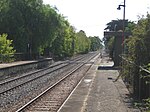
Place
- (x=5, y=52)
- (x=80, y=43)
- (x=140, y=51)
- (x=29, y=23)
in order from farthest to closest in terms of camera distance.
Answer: (x=80, y=43) → (x=29, y=23) → (x=5, y=52) → (x=140, y=51)

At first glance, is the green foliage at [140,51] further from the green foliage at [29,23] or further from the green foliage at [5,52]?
the green foliage at [29,23]

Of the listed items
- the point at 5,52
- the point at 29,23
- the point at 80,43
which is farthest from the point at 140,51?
the point at 80,43

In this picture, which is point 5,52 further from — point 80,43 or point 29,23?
point 80,43

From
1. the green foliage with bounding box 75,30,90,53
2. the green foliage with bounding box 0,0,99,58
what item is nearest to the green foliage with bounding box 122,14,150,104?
the green foliage with bounding box 0,0,99,58

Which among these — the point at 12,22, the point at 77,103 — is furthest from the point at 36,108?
the point at 12,22

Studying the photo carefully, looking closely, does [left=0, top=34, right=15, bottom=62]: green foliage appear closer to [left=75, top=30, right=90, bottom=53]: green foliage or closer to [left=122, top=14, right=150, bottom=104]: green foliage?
[left=122, top=14, right=150, bottom=104]: green foliage

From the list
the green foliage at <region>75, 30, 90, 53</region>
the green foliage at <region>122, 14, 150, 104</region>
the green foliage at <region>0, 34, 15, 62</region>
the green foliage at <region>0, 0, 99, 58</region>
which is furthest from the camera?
the green foliage at <region>75, 30, 90, 53</region>

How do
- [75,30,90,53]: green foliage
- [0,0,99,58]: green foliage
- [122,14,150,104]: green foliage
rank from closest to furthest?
[122,14,150,104]: green foliage
[0,0,99,58]: green foliage
[75,30,90,53]: green foliage

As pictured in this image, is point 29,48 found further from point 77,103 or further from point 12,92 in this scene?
point 77,103

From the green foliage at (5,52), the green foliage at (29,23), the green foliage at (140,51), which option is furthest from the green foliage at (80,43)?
the green foliage at (140,51)

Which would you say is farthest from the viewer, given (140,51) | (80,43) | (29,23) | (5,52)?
(80,43)

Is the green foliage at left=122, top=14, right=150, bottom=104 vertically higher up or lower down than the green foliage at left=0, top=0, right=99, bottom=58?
lower down

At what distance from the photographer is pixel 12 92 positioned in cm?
2072

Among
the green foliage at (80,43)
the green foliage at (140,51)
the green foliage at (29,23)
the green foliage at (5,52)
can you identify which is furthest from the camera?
the green foliage at (80,43)
